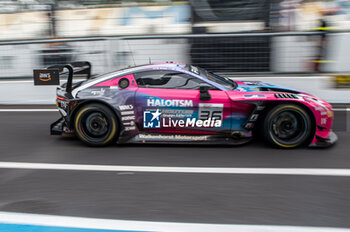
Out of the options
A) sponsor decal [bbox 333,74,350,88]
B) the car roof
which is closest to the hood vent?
the car roof

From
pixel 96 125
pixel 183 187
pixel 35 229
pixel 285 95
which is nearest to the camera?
pixel 35 229

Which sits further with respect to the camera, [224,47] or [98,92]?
[224,47]

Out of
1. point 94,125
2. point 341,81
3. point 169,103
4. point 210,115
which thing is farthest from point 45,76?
point 341,81

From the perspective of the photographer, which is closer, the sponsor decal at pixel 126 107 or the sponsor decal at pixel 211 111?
the sponsor decal at pixel 211 111

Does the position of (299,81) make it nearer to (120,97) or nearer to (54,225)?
(120,97)

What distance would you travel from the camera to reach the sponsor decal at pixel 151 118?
4996mm

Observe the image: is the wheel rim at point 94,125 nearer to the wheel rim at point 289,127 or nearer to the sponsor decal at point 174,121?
the sponsor decal at point 174,121

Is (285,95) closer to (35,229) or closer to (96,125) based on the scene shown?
(96,125)

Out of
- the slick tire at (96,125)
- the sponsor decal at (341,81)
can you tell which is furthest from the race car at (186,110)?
the sponsor decal at (341,81)

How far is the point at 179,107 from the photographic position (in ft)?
16.2

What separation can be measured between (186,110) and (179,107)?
0.10 metres

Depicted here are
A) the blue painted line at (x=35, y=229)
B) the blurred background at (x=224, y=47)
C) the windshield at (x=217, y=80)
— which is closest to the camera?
the blue painted line at (x=35, y=229)

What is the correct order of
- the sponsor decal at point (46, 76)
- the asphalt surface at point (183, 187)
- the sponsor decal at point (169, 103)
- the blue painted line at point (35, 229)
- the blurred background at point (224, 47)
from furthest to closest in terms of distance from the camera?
the blurred background at point (224, 47) < the sponsor decal at point (46, 76) < the sponsor decal at point (169, 103) < the asphalt surface at point (183, 187) < the blue painted line at point (35, 229)

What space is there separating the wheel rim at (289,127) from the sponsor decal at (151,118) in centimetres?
154
